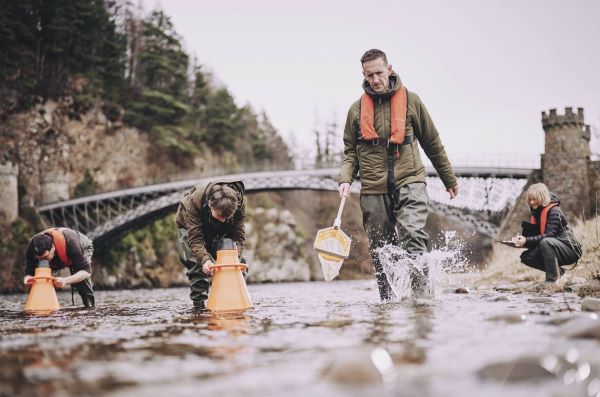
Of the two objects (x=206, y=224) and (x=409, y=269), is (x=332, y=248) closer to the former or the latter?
(x=409, y=269)

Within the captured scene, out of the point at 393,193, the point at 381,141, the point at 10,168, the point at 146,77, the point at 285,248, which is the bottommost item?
the point at 285,248

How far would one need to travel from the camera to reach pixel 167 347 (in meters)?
2.19

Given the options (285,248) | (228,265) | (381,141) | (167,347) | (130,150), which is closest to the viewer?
(167,347)

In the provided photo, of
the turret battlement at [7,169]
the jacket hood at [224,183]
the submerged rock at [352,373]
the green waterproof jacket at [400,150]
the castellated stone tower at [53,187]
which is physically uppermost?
the turret battlement at [7,169]

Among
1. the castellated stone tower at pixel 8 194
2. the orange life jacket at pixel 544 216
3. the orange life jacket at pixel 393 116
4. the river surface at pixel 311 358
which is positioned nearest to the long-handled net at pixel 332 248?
the orange life jacket at pixel 393 116

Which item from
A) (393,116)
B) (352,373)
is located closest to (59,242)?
(393,116)

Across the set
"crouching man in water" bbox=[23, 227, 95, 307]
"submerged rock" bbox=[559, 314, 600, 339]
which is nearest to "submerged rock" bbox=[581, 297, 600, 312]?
"submerged rock" bbox=[559, 314, 600, 339]

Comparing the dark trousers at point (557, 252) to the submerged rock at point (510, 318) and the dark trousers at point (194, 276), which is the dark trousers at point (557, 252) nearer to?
the submerged rock at point (510, 318)

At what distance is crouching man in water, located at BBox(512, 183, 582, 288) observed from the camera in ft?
17.8

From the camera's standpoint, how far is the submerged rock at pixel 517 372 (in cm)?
147

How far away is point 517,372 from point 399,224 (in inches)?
120

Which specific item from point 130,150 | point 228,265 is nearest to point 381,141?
point 228,265

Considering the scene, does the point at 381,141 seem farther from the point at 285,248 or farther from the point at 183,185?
the point at 285,248

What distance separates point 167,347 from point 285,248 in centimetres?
3802
